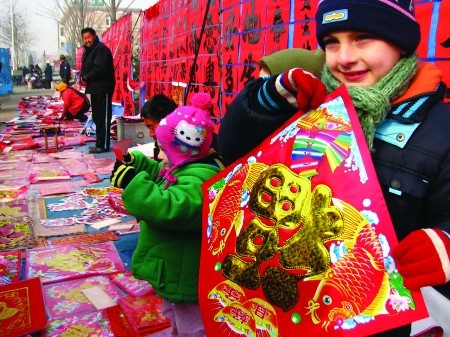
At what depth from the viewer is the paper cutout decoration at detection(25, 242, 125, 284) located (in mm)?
2986

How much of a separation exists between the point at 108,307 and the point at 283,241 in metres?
1.91

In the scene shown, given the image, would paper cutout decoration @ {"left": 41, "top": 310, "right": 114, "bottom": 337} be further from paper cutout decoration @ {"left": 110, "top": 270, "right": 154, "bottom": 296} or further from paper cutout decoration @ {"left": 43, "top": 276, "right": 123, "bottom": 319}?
paper cutout decoration @ {"left": 110, "top": 270, "right": 154, "bottom": 296}

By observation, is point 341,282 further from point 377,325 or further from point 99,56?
point 99,56

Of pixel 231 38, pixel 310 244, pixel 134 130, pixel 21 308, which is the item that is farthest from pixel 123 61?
pixel 310 244

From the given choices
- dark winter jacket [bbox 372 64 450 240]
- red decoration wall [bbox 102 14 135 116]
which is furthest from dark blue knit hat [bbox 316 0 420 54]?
red decoration wall [bbox 102 14 135 116]

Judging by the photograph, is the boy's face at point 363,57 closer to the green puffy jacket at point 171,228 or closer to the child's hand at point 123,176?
the green puffy jacket at point 171,228

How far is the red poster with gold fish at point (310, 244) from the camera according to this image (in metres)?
0.91

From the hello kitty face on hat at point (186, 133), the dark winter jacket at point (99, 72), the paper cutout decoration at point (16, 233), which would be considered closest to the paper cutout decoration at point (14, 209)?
the paper cutout decoration at point (16, 233)

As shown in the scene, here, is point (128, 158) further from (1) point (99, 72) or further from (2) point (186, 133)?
(1) point (99, 72)

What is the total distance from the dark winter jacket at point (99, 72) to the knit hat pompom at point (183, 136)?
18.1 ft

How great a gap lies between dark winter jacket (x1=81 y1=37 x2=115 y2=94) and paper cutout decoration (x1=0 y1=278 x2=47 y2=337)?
4867mm

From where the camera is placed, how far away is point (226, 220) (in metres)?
1.22

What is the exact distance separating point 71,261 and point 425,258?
2.80 m

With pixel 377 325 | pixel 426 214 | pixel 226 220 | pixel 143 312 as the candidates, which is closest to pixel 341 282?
pixel 377 325
